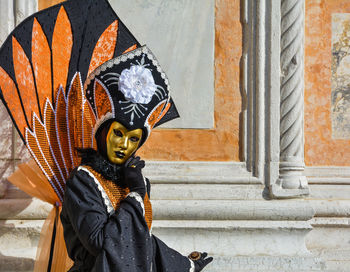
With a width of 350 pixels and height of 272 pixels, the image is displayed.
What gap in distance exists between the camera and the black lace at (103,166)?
1.98m

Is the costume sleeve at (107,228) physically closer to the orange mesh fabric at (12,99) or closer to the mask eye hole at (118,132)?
the mask eye hole at (118,132)

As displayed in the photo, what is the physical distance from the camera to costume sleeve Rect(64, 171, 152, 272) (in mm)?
1779

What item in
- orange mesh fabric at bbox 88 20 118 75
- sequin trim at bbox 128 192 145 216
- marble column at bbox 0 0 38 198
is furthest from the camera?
marble column at bbox 0 0 38 198

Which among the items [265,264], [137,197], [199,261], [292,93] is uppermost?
[292,93]

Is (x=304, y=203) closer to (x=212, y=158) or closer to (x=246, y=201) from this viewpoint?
(x=246, y=201)

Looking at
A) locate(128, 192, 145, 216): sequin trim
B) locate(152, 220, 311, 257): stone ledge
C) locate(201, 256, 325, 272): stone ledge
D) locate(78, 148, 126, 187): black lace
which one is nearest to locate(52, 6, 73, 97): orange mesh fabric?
locate(78, 148, 126, 187): black lace

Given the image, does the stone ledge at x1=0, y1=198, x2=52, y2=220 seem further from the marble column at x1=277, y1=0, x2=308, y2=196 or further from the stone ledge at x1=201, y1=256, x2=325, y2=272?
the marble column at x1=277, y1=0, x2=308, y2=196

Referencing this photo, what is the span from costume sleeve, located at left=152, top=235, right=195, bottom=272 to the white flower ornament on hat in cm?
66

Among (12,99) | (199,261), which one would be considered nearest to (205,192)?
(199,261)

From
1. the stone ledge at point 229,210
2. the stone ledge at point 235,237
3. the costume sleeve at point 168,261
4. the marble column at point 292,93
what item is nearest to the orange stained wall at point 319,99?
the marble column at point 292,93

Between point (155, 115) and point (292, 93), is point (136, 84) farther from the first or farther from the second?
point (292, 93)

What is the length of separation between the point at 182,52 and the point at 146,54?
42.7 inches

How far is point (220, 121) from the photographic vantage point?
10.1 ft

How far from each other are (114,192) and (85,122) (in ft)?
1.42
